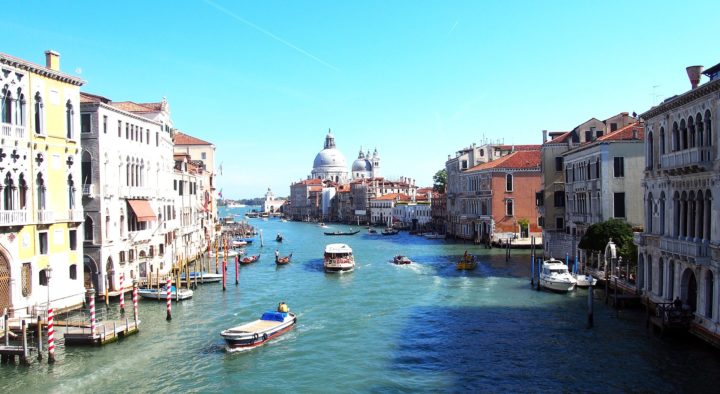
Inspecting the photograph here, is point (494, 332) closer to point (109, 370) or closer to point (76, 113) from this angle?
point (109, 370)

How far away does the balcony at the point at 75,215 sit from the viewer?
1864cm

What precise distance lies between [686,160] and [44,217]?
1636 cm

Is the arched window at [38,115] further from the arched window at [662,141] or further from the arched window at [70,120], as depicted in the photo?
the arched window at [662,141]

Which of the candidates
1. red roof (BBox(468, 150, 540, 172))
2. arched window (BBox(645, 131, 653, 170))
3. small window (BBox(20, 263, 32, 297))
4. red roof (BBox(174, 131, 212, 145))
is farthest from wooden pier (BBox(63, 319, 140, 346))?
red roof (BBox(468, 150, 540, 172))

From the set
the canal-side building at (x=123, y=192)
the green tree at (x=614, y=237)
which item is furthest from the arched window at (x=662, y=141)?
the canal-side building at (x=123, y=192)

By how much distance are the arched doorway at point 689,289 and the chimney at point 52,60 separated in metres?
17.8

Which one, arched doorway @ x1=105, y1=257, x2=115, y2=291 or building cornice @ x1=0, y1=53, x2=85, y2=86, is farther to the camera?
arched doorway @ x1=105, y1=257, x2=115, y2=291

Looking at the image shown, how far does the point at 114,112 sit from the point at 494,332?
14325mm

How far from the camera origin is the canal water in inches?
508

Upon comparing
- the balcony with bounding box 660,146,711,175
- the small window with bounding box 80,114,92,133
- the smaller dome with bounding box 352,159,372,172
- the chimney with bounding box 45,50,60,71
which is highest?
the smaller dome with bounding box 352,159,372,172

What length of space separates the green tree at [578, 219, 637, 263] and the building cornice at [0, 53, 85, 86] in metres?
18.0

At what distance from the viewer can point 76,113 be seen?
19.0 m

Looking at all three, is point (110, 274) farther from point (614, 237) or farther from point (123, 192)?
point (614, 237)

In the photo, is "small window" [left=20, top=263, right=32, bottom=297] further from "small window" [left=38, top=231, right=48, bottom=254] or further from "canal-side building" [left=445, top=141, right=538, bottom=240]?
"canal-side building" [left=445, top=141, right=538, bottom=240]
